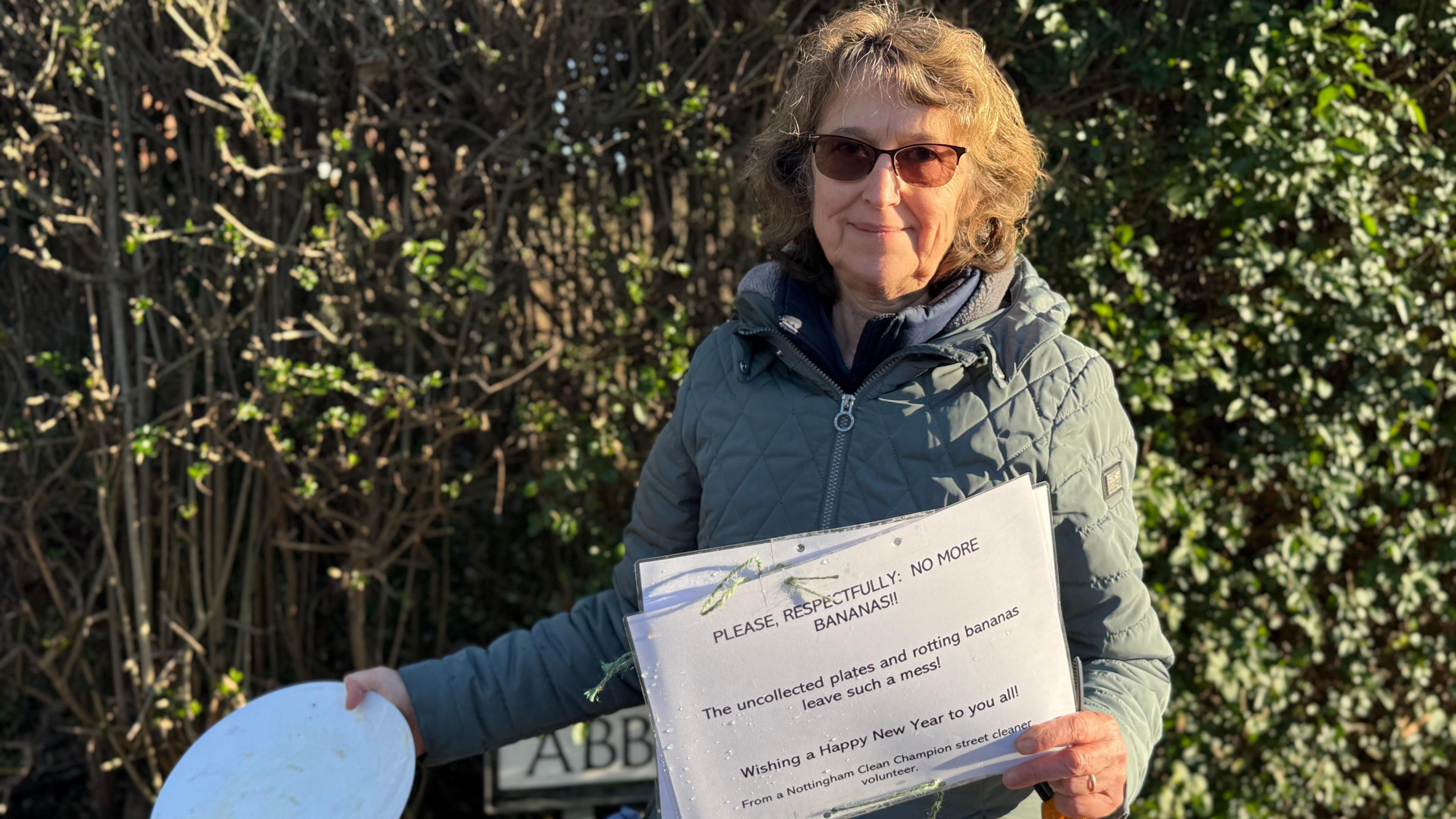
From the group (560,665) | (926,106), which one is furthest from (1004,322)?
(560,665)

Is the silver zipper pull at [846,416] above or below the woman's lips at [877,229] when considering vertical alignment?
below

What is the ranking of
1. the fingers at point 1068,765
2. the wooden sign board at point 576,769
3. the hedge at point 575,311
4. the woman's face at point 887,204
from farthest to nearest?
the wooden sign board at point 576,769
the hedge at point 575,311
the woman's face at point 887,204
the fingers at point 1068,765

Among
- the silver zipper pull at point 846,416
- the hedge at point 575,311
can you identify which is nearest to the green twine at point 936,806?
the silver zipper pull at point 846,416

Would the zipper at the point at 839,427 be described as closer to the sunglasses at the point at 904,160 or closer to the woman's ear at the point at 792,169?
the sunglasses at the point at 904,160

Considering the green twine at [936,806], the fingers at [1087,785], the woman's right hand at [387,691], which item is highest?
the fingers at [1087,785]

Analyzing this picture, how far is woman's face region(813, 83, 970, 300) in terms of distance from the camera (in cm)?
161

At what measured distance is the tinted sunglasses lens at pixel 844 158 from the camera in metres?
1.62

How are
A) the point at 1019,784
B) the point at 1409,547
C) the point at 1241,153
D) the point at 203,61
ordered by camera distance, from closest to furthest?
1. the point at 1019,784
2. the point at 203,61
3. the point at 1241,153
4. the point at 1409,547

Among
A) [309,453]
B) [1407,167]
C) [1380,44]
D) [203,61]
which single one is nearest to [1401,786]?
[1407,167]

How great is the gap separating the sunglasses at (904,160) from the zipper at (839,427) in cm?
26

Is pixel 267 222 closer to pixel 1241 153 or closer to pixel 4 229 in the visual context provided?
pixel 4 229

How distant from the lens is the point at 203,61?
8.96 ft

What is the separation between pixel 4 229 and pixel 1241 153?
3.34m

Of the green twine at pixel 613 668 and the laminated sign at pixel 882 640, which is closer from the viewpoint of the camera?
the laminated sign at pixel 882 640
